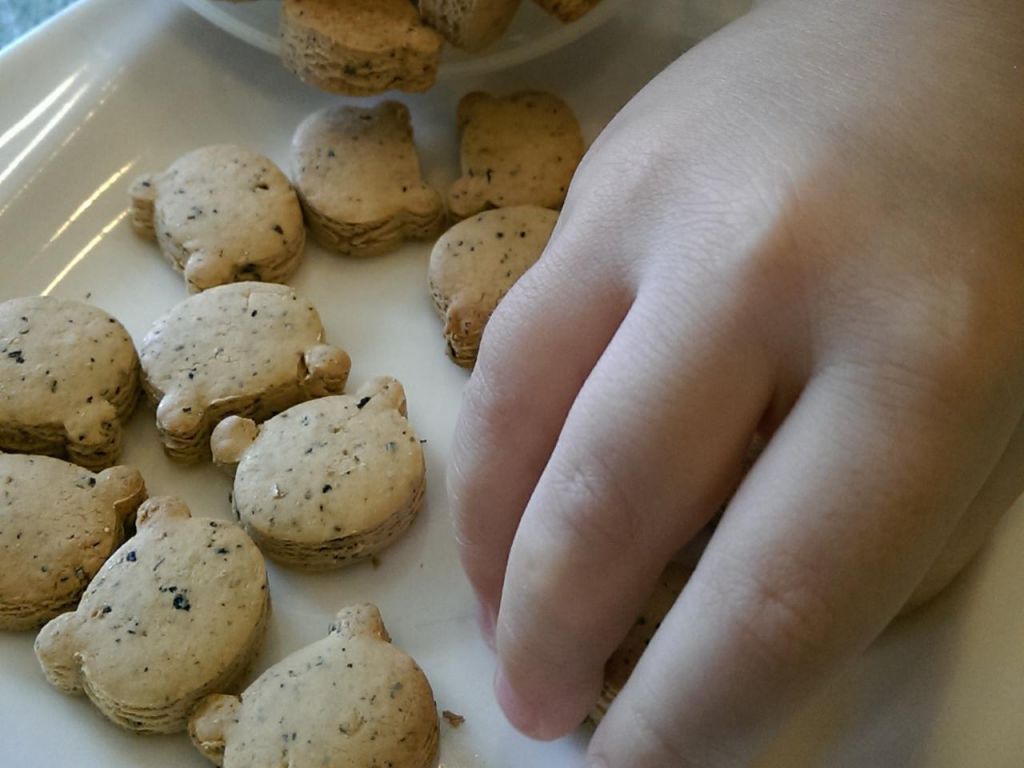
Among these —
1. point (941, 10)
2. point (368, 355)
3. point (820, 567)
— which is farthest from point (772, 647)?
point (368, 355)

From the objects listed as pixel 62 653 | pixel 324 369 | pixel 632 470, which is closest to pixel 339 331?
pixel 324 369

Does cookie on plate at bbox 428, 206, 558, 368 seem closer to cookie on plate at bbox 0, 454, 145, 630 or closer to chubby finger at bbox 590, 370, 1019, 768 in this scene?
cookie on plate at bbox 0, 454, 145, 630

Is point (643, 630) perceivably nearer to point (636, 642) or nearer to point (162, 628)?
point (636, 642)

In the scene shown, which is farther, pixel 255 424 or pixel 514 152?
pixel 514 152

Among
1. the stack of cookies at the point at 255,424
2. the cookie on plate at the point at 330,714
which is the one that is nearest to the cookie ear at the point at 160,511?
the stack of cookies at the point at 255,424

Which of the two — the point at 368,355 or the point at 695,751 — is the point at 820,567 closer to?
the point at 695,751

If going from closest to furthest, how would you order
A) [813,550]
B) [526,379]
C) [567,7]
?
[813,550] → [526,379] → [567,7]

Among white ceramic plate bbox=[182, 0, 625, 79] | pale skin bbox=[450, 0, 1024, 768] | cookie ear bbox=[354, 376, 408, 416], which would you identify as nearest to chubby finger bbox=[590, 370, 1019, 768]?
pale skin bbox=[450, 0, 1024, 768]
